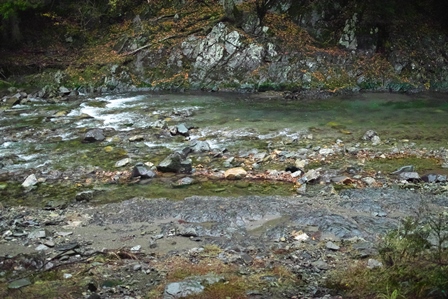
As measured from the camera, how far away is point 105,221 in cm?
615

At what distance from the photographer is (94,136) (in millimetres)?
10492

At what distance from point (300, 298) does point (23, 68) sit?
17.7 meters

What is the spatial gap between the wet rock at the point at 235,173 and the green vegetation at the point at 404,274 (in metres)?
3.90

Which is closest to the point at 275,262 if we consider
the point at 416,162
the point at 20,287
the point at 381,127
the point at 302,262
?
the point at 302,262

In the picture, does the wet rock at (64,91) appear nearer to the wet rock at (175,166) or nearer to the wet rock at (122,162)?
the wet rock at (122,162)

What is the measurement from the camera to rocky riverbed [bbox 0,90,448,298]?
4441mm

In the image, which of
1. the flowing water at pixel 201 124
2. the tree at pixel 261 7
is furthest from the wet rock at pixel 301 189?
the tree at pixel 261 7

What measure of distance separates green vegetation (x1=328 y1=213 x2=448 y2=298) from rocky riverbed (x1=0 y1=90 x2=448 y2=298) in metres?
0.25

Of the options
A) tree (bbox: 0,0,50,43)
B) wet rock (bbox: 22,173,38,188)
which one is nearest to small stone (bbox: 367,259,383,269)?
wet rock (bbox: 22,173,38,188)

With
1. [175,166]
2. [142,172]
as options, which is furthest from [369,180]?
[142,172]

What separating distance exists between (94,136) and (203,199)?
16.0 ft

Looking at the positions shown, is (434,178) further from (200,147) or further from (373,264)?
(200,147)

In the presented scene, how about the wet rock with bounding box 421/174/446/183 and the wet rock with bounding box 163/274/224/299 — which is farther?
the wet rock with bounding box 421/174/446/183

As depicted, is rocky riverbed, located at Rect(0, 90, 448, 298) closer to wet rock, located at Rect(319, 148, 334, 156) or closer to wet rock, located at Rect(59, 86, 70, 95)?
wet rock, located at Rect(319, 148, 334, 156)
